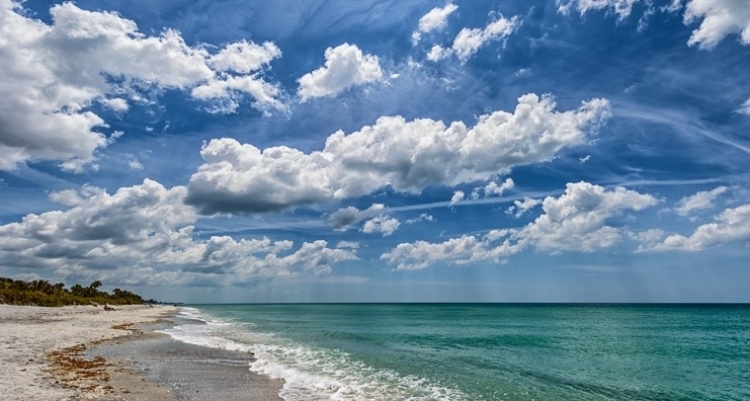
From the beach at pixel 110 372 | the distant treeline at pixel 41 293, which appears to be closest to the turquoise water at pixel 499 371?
the beach at pixel 110 372

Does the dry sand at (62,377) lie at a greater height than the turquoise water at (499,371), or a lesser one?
greater

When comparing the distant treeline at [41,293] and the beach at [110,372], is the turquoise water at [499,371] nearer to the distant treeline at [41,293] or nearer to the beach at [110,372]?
the beach at [110,372]

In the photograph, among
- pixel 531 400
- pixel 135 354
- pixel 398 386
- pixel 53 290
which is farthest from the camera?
pixel 53 290

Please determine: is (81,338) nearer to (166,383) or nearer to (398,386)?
(166,383)

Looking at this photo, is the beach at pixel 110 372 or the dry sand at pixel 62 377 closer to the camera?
the dry sand at pixel 62 377

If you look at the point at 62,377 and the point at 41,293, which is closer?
the point at 62,377

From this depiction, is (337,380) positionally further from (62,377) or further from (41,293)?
(41,293)

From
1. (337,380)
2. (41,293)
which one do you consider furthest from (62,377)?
(41,293)

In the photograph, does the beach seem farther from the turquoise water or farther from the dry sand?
the turquoise water

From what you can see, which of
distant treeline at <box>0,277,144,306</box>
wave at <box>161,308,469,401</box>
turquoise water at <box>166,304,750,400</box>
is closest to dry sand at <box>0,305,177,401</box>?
wave at <box>161,308,469,401</box>

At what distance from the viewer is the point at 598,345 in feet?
163

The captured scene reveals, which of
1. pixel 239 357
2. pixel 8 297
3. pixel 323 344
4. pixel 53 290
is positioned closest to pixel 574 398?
pixel 239 357

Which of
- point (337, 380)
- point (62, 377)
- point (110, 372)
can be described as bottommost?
point (337, 380)

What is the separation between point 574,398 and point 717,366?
22.4 m
